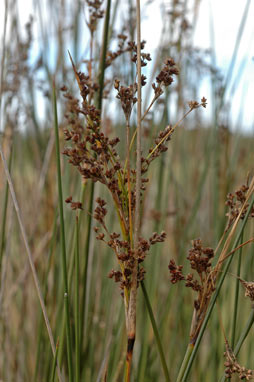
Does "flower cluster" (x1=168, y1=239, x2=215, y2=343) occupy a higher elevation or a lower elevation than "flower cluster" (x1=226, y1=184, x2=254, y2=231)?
lower

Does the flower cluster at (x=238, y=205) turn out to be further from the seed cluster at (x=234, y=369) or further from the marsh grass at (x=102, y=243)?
the marsh grass at (x=102, y=243)

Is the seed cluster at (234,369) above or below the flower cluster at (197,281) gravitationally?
below

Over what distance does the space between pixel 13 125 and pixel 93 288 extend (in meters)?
0.44

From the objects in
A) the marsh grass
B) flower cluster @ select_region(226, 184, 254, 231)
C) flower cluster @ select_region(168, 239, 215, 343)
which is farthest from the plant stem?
the marsh grass

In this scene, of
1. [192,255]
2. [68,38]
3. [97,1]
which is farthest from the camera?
[68,38]

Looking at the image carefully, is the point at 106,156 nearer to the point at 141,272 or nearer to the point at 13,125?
the point at 141,272

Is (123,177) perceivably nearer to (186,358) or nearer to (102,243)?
(186,358)

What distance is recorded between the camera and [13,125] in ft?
3.64

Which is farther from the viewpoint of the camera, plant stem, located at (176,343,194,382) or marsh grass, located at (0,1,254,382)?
marsh grass, located at (0,1,254,382)

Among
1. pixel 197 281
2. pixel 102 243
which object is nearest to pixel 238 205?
pixel 197 281

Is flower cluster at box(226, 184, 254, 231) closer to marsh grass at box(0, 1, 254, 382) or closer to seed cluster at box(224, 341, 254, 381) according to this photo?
seed cluster at box(224, 341, 254, 381)

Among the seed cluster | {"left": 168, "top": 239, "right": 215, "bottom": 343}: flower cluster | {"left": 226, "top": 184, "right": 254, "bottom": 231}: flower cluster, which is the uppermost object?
{"left": 226, "top": 184, "right": 254, "bottom": 231}: flower cluster

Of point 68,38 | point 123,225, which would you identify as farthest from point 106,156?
point 68,38

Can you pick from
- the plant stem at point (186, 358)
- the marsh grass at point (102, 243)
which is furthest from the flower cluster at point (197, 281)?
the marsh grass at point (102, 243)
